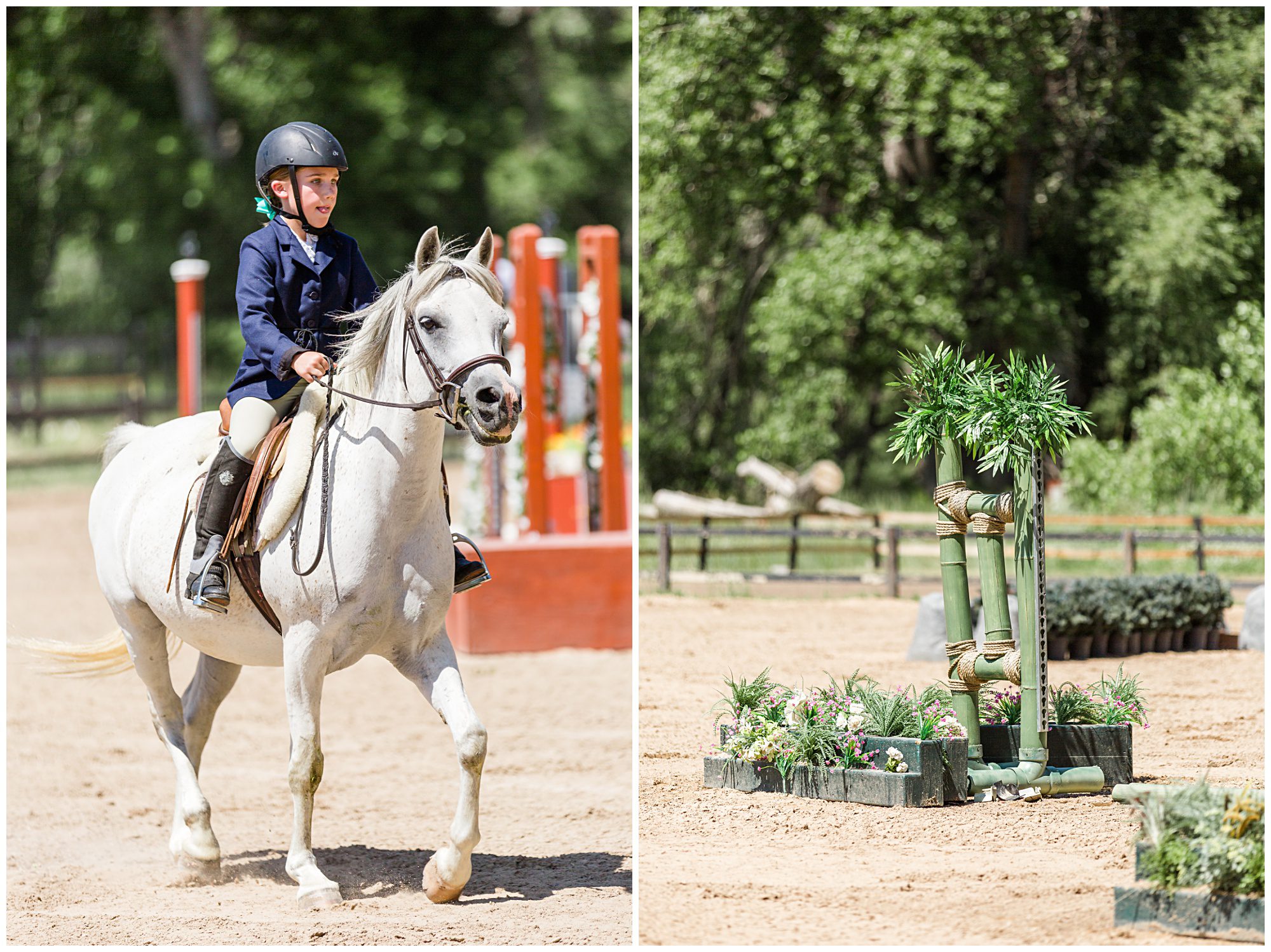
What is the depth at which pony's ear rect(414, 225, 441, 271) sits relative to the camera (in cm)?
477

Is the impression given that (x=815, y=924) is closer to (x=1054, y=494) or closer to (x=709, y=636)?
(x=709, y=636)

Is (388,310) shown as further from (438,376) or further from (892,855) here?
(892,855)

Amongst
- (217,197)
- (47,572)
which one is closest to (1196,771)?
(47,572)

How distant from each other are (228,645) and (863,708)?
2617 mm

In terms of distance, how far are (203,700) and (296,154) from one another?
2375mm

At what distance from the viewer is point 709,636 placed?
38.3 ft

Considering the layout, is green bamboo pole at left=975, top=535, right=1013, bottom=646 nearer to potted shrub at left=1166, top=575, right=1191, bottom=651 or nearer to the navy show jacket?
the navy show jacket

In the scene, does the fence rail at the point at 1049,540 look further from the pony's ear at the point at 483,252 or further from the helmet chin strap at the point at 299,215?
the helmet chin strap at the point at 299,215

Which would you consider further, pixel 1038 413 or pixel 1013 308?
pixel 1013 308

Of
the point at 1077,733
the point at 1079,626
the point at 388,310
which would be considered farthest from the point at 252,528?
the point at 1079,626

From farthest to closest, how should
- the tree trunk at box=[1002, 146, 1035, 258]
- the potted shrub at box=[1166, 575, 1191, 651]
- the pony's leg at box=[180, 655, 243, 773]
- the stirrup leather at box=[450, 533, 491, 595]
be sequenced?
the tree trunk at box=[1002, 146, 1035, 258] < the potted shrub at box=[1166, 575, 1191, 651] < the pony's leg at box=[180, 655, 243, 773] < the stirrup leather at box=[450, 533, 491, 595]

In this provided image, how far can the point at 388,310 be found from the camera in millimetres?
4887

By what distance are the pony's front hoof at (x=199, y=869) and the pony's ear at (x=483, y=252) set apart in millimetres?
2642

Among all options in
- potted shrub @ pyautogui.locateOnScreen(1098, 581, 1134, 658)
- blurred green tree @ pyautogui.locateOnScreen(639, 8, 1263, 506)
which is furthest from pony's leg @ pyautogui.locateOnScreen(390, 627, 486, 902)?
blurred green tree @ pyautogui.locateOnScreen(639, 8, 1263, 506)
